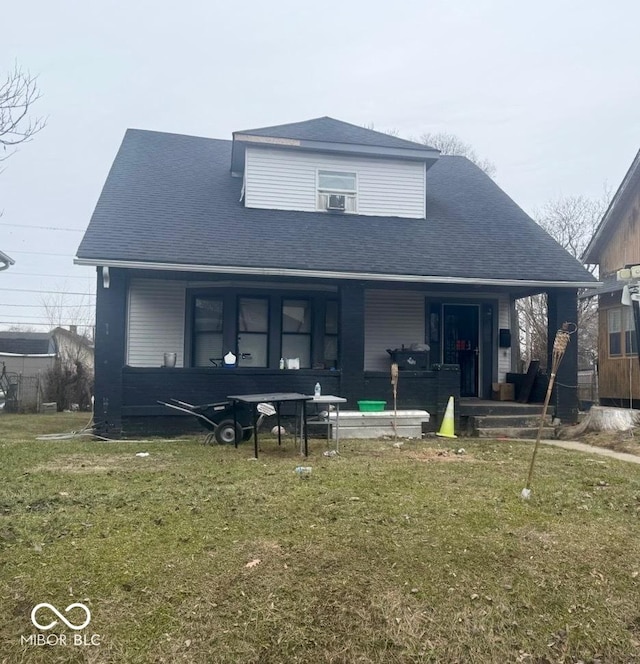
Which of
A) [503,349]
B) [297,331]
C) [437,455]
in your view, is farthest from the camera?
[503,349]

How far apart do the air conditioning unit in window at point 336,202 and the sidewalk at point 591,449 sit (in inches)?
242

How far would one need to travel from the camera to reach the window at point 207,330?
11.4m

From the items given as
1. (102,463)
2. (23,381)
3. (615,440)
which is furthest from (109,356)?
(23,381)

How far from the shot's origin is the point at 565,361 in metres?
10.8

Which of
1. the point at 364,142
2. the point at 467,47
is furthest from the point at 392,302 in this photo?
the point at 467,47

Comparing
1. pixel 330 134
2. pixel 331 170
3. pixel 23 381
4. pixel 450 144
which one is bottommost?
pixel 23 381

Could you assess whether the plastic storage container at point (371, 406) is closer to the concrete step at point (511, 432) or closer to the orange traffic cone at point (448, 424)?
the orange traffic cone at point (448, 424)

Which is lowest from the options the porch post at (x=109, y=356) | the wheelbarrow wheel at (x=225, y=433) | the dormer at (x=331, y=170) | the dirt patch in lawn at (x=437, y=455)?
the dirt patch in lawn at (x=437, y=455)

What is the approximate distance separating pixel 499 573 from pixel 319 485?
221 cm

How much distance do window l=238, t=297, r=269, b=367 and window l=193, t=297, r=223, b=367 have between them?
43 cm

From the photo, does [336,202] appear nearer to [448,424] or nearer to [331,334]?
[331,334]

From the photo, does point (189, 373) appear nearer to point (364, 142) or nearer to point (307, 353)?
point (307, 353)

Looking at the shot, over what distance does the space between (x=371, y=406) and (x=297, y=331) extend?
2.50 meters

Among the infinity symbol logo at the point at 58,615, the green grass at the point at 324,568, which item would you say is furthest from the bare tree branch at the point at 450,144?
the infinity symbol logo at the point at 58,615
